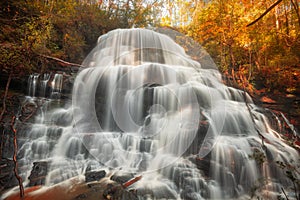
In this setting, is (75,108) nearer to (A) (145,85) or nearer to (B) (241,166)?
(A) (145,85)

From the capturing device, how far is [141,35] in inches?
424

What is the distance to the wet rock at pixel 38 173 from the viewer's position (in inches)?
156

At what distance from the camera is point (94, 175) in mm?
4188

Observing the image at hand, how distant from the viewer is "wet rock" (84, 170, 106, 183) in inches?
161

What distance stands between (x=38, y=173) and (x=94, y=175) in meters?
1.47

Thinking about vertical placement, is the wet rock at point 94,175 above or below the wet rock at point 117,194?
below

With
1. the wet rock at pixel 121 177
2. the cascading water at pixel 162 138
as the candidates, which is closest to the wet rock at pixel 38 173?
the cascading water at pixel 162 138

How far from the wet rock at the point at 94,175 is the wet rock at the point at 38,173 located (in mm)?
1071

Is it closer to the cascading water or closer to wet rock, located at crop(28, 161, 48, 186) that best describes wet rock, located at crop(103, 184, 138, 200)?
the cascading water

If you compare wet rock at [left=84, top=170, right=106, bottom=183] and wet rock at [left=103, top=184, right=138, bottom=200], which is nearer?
wet rock at [left=103, top=184, right=138, bottom=200]

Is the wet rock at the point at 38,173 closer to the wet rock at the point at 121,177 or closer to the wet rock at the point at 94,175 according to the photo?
the wet rock at the point at 94,175

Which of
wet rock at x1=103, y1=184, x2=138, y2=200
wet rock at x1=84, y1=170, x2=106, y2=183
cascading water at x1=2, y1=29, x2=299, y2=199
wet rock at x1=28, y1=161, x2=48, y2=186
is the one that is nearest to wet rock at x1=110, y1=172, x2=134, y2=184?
cascading water at x1=2, y1=29, x2=299, y2=199

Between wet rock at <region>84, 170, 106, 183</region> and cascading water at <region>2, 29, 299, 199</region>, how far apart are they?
1.45ft

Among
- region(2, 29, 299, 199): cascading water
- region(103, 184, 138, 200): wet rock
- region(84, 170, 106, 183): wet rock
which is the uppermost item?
region(2, 29, 299, 199): cascading water
